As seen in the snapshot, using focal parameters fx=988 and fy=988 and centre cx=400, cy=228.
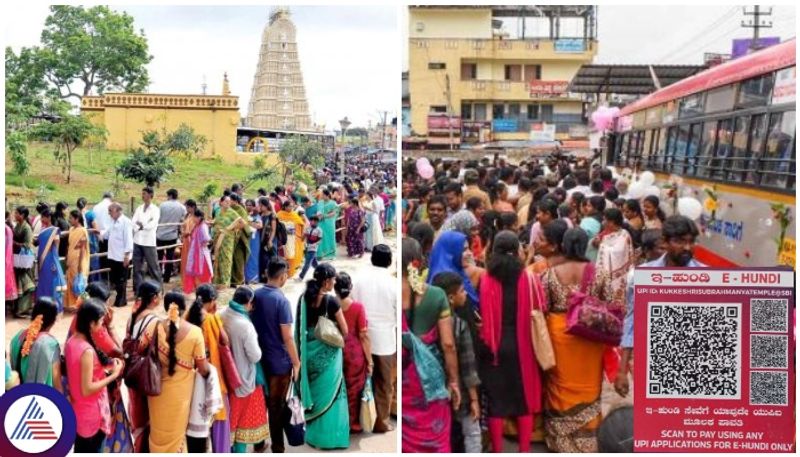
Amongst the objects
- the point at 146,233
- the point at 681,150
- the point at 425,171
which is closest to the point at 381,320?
the point at 425,171

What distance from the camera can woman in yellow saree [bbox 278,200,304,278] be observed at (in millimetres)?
5242

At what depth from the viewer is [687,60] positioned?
506cm

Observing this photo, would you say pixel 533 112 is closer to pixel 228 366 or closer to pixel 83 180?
pixel 228 366

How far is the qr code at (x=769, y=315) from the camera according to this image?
4.84 meters

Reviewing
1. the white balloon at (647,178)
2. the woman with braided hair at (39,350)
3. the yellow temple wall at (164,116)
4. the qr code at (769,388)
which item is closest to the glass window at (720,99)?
the white balloon at (647,178)

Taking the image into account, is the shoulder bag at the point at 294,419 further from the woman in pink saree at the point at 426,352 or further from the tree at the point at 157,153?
the tree at the point at 157,153

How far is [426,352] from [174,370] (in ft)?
4.03

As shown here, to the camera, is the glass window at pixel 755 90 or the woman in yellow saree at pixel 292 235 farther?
the woman in yellow saree at pixel 292 235

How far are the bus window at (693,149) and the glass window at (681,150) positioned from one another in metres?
0.02

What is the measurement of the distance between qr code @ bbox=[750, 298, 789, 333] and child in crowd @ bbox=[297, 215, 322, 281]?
7.30 feet

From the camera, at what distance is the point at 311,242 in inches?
208

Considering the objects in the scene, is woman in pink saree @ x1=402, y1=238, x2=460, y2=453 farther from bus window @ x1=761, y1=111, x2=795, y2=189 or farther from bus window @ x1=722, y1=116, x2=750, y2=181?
bus window @ x1=761, y1=111, x2=795, y2=189

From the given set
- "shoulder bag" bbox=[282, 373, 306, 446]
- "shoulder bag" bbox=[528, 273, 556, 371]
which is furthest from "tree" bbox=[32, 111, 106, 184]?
"shoulder bag" bbox=[528, 273, 556, 371]

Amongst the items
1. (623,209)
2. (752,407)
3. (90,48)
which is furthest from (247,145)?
(752,407)
